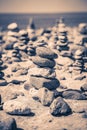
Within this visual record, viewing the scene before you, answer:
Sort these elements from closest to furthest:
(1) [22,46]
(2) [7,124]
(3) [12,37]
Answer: (2) [7,124], (1) [22,46], (3) [12,37]

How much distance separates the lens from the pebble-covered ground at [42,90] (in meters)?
11.7

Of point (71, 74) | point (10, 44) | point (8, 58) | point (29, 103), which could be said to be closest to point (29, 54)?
point (8, 58)

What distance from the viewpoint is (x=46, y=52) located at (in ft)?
56.7

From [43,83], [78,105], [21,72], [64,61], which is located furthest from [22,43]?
[78,105]

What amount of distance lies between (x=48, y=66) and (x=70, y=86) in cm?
217

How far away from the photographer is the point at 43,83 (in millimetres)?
14547

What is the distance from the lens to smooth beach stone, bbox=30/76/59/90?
14613 mm

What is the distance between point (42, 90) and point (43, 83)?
885mm

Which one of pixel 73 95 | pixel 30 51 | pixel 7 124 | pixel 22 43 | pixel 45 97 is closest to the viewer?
pixel 7 124

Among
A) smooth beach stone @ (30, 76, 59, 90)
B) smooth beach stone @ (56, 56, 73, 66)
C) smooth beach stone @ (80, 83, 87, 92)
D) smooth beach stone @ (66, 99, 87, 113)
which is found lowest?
smooth beach stone @ (66, 99, 87, 113)

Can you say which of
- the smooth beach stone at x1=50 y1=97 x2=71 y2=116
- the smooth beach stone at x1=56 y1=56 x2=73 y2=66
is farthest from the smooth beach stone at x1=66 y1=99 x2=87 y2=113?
the smooth beach stone at x1=56 y1=56 x2=73 y2=66

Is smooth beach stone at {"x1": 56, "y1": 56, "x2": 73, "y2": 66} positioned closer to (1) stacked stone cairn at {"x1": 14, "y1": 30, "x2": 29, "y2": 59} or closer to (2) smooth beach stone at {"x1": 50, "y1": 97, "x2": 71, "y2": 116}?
(1) stacked stone cairn at {"x1": 14, "y1": 30, "x2": 29, "y2": 59}

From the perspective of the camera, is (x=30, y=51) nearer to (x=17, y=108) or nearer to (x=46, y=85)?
(x=46, y=85)

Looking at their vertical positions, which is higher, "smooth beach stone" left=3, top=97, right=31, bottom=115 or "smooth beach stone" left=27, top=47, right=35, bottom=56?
"smooth beach stone" left=27, top=47, right=35, bottom=56
